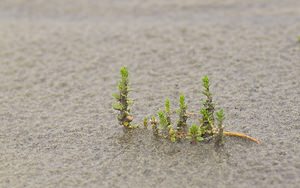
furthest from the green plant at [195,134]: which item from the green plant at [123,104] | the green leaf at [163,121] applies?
the green plant at [123,104]

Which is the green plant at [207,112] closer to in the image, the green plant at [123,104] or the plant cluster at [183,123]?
the plant cluster at [183,123]

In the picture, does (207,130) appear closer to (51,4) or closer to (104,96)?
(104,96)

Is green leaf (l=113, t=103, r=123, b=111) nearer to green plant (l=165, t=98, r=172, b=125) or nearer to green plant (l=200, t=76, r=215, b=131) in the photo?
green plant (l=165, t=98, r=172, b=125)

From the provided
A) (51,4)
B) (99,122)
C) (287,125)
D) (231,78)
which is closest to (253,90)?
(231,78)

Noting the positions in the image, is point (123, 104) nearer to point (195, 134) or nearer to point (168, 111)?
point (168, 111)

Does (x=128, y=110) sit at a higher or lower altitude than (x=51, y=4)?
lower
